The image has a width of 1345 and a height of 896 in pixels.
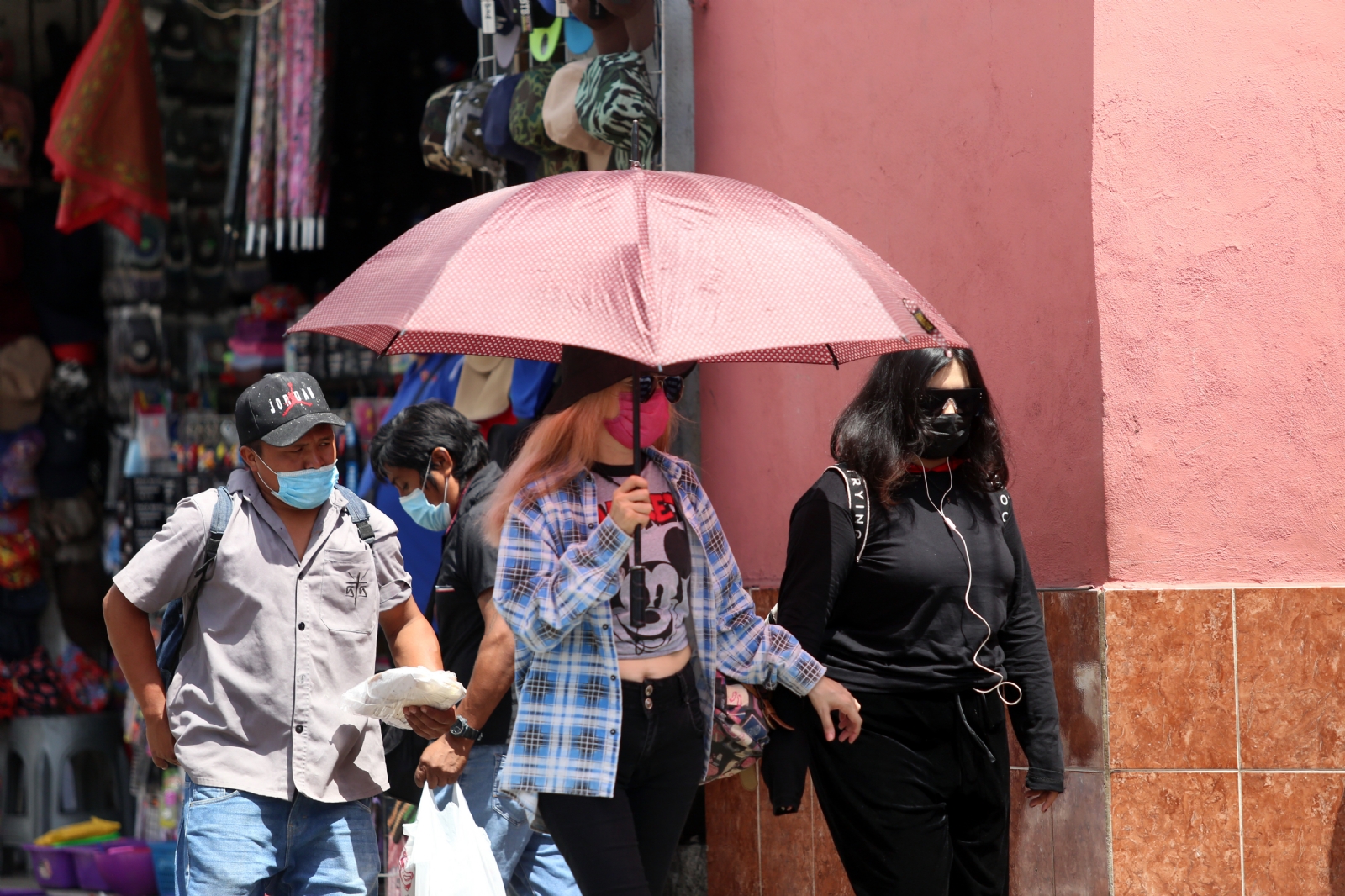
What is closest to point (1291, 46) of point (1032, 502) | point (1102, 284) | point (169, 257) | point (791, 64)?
point (1102, 284)

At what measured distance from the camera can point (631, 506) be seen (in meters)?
3.30

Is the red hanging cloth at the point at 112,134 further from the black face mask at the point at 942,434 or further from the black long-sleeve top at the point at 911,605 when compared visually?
the black face mask at the point at 942,434

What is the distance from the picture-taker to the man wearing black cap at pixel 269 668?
12.0 ft

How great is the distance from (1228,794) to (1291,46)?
216 cm

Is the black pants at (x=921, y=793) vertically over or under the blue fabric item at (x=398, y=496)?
under

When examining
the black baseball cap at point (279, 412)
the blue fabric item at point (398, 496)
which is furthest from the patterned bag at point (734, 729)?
the blue fabric item at point (398, 496)

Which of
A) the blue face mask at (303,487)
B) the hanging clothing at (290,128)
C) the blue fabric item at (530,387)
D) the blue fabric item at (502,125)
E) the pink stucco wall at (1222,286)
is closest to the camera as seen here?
the blue face mask at (303,487)

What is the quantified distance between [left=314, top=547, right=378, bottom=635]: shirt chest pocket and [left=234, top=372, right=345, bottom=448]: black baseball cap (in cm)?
32

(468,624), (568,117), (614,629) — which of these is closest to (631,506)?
(614,629)

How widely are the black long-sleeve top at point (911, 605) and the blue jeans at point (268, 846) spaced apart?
1178mm

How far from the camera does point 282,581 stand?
3760 mm

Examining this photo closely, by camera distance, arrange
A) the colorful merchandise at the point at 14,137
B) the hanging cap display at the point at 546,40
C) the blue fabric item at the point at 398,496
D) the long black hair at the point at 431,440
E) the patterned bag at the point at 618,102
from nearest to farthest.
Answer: the long black hair at the point at 431,440, the patterned bag at the point at 618,102, the blue fabric item at the point at 398,496, the hanging cap display at the point at 546,40, the colorful merchandise at the point at 14,137

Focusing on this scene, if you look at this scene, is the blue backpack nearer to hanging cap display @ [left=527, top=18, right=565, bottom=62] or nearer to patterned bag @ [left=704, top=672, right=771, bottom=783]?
patterned bag @ [left=704, top=672, right=771, bottom=783]

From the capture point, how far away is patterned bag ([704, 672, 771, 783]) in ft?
12.2
